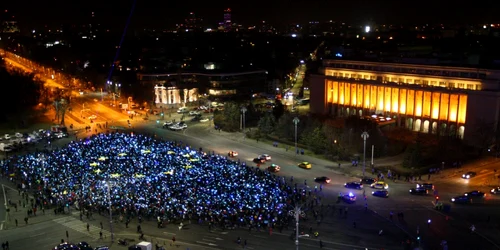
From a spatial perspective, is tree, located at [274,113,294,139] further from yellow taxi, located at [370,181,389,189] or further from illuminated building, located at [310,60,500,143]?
yellow taxi, located at [370,181,389,189]

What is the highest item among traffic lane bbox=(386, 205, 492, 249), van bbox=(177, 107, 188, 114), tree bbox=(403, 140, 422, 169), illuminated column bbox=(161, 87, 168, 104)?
illuminated column bbox=(161, 87, 168, 104)

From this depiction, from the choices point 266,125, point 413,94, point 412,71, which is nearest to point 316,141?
point 266,125

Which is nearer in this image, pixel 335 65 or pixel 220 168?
pixel 220 168

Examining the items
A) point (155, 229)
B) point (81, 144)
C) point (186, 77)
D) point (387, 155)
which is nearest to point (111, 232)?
point (155, 229)

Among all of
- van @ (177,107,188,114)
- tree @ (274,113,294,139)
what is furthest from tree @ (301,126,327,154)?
van @ (177,107,188,114)

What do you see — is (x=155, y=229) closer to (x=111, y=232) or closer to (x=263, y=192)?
(x=111, y=232)

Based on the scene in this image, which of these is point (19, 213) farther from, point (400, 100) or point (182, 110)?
point (400, 100)
